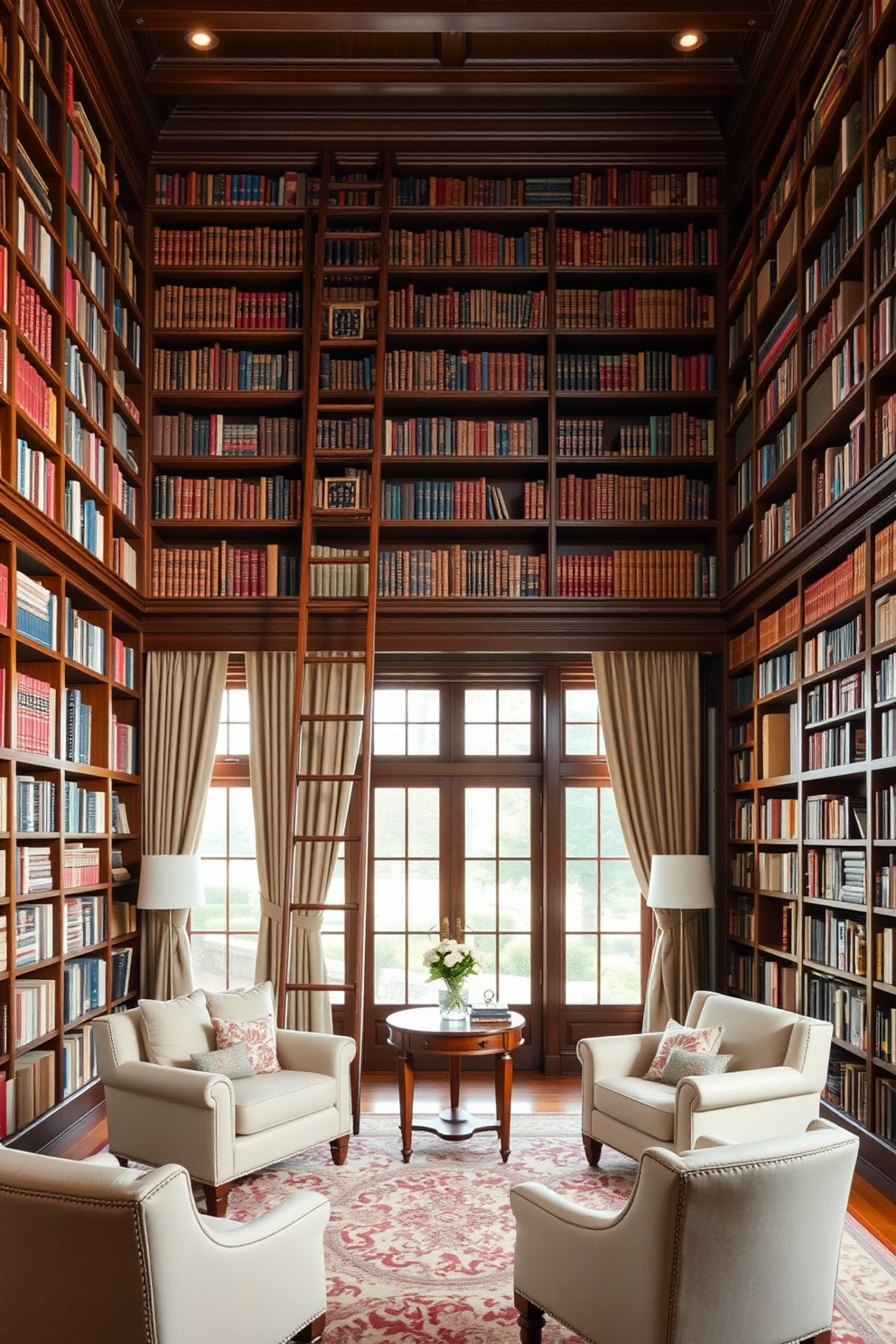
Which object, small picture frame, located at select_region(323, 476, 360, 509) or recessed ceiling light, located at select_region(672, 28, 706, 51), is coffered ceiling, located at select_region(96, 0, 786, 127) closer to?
recessed ceiling light, located at select_region(672, 28, 706, 51)

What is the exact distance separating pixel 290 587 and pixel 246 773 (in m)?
1.24

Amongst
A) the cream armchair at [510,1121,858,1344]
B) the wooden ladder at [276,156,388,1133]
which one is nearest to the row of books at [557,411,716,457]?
the wooden ladder at [276,156,388,1133]

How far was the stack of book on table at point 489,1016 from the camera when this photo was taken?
5676 millimetres

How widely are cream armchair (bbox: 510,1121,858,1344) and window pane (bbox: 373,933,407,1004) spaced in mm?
4273

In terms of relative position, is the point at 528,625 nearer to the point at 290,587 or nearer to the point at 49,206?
the point at 290,587

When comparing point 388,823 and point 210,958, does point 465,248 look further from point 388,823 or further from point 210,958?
point 210,958

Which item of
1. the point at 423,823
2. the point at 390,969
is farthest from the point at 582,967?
the point at 423,823

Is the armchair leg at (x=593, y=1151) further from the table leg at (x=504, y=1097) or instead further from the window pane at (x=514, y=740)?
the window pane at (x=514, y=740)

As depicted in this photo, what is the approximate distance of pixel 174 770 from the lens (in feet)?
23.2

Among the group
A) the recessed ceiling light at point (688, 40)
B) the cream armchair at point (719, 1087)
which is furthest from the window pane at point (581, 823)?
the recessed ceiling light at point (688, 40)

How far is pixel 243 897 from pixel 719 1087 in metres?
3.72

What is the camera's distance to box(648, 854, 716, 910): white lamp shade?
654cm

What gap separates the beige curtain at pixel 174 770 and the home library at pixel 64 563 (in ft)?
0.34

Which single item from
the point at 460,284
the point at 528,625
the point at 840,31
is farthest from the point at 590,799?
the point at 840,31
